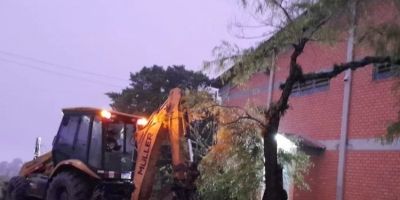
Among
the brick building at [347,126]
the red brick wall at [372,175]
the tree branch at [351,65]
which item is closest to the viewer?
the tree branch at [351,65]

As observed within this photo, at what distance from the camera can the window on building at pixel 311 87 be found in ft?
59.5

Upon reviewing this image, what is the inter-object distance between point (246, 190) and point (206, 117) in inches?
90.9

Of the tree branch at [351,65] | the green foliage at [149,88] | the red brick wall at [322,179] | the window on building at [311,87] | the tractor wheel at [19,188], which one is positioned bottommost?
the tractor wheel at [19,188]

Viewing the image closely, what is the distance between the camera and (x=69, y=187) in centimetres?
1289

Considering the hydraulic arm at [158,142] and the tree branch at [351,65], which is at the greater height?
the tree branch at [351,65]

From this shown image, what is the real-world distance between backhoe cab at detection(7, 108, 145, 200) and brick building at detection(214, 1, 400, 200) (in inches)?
122

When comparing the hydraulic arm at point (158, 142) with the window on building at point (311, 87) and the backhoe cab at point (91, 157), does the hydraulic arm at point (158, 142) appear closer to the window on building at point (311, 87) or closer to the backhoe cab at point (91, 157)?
the backhoe cab at point (91, 157)

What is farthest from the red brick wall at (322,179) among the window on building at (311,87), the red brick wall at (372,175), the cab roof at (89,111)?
the cab roof at (89,111)

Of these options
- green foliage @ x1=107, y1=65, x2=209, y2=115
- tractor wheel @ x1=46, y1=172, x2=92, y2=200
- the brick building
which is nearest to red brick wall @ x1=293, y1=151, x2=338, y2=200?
the brick building

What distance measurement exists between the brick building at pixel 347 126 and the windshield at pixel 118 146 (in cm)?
289

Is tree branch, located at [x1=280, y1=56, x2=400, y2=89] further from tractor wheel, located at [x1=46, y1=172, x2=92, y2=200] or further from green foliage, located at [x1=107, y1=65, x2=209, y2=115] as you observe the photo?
green foliage, located at [x1=107, y1=65, x2=209, y2=115]

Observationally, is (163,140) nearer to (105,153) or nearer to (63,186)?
(105,153)

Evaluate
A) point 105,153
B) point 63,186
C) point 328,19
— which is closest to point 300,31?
point 328,19

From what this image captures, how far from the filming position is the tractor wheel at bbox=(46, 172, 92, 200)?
41.8 ft
